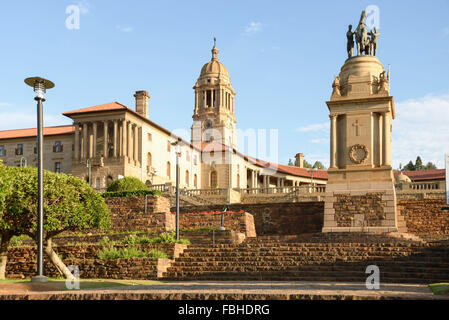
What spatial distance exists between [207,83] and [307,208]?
224 ft

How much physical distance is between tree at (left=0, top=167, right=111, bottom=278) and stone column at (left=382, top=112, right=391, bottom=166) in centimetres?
2059

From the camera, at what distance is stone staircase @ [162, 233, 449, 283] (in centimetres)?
2314

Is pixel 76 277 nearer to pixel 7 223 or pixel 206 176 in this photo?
pixel 7 223

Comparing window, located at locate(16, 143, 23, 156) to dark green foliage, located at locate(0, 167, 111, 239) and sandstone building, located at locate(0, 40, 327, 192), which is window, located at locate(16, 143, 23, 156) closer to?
sandstone building, located at locate(0, 40, 327, 192)

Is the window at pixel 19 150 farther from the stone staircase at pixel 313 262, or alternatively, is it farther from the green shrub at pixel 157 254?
the green shrub at pixel 157 254

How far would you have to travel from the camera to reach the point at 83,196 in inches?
994

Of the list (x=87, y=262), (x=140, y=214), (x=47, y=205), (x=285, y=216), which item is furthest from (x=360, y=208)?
(x=47, y=205)

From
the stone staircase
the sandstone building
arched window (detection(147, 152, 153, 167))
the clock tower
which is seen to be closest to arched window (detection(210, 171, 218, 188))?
the sandstone building

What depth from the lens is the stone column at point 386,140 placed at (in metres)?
38.1

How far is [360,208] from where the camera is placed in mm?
37656

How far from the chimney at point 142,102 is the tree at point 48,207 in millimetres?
57393

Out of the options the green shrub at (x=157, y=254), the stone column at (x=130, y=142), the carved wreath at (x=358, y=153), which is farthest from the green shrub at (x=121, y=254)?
the stone column at (x=130, y=142)

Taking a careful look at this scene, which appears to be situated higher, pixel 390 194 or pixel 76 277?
pixel 390 194
